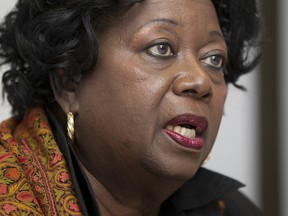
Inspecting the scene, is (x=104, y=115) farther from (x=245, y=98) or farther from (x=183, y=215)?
(x=245, y=98)

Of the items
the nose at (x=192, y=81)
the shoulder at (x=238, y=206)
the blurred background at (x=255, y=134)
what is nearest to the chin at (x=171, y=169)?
the nose at (x=192, y=81)

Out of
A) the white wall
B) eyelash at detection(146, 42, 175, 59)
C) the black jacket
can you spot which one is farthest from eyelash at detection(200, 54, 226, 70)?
the white wall

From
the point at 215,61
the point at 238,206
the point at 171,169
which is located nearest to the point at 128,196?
the point at 171,169

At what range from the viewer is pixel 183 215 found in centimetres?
170

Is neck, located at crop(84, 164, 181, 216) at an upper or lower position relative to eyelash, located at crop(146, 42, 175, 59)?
lower

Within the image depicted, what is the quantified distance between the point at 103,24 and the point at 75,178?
357 millimetres

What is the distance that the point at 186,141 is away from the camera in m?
1.44

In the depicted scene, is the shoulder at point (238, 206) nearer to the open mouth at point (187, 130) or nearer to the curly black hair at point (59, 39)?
the curly black hair at point (59, 39)

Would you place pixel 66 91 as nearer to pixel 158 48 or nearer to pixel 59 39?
pixel 59 39

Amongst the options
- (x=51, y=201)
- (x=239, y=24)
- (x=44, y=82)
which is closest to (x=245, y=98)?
(x=239, y=24)

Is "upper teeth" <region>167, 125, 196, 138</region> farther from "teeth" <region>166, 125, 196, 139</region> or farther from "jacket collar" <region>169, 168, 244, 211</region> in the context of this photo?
"jacket collar" <region>169, 168, 244, 211</region>

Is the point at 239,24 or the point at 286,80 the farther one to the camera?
the point at 286,80

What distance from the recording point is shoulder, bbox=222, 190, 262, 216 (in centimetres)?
191

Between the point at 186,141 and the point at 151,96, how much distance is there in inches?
5.1
